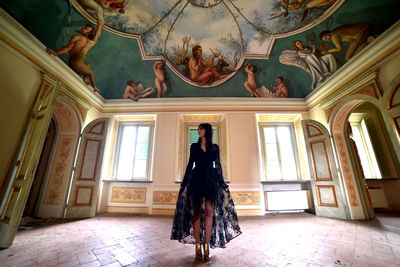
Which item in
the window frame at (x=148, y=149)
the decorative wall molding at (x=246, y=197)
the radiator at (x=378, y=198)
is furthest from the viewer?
the window frame at (x=148, y=149)

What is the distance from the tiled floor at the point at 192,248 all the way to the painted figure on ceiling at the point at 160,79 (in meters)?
4.21

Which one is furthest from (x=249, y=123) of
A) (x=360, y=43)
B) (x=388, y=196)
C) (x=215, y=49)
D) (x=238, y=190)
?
(x=388, y=196)

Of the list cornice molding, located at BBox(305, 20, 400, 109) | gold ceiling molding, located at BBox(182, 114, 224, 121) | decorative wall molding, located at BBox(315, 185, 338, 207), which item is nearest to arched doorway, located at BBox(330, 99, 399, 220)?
decorative wall molding, located at BBox(315, 185, 338, 207)

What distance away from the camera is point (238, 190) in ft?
15.5

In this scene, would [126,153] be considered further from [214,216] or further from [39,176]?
[214,216]

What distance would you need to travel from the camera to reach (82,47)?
4227 mm

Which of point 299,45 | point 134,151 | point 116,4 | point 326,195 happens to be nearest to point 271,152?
point 326,195

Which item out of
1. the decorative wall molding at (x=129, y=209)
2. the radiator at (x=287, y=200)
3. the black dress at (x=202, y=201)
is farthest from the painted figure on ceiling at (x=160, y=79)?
the radiator at (x=287, y=200)

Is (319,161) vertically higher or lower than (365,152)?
lower

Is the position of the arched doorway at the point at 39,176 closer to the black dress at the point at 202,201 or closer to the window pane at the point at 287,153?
the black dress at the point at 202,201

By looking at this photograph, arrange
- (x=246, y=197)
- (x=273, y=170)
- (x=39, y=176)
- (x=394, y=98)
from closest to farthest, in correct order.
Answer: (x=394, y=98)
(x=39, y=176)
(x=246, y=197)
(x=273, y=170)

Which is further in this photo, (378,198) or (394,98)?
(378,198)

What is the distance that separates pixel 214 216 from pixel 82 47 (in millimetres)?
5281

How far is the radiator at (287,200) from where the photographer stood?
185 inches
